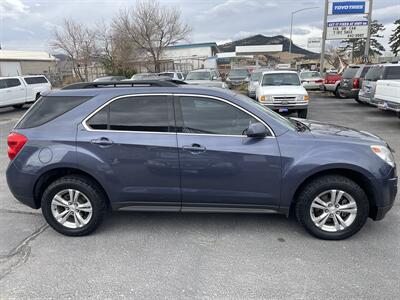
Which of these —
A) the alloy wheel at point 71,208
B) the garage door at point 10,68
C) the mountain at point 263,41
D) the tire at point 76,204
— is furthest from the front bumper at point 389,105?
the mountain at point 263,41

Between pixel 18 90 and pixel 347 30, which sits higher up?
pixel 347 30

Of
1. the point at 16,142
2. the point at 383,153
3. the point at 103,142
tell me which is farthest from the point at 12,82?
the point at 383,153

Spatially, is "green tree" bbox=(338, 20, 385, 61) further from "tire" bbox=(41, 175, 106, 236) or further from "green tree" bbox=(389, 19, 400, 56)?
"tire" bbox=(41, 175, 106, 236)

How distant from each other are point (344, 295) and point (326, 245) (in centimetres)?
78

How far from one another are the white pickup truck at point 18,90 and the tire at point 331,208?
15506 mm

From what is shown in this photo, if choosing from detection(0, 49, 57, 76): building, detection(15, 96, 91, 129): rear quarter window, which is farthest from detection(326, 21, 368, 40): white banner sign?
A: detection(0, 49, 57, 76): building

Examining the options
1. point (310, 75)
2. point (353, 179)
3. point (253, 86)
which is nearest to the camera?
point (353, 179)

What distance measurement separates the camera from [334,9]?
65.5ft

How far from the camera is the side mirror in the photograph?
324 centimetres

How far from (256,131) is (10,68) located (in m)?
47.5

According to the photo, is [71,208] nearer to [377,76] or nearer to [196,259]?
[196,259]

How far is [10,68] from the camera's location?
138 ft

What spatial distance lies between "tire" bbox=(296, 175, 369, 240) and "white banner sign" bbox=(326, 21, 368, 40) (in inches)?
802

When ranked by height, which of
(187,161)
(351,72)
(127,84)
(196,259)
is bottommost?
(196,259)
